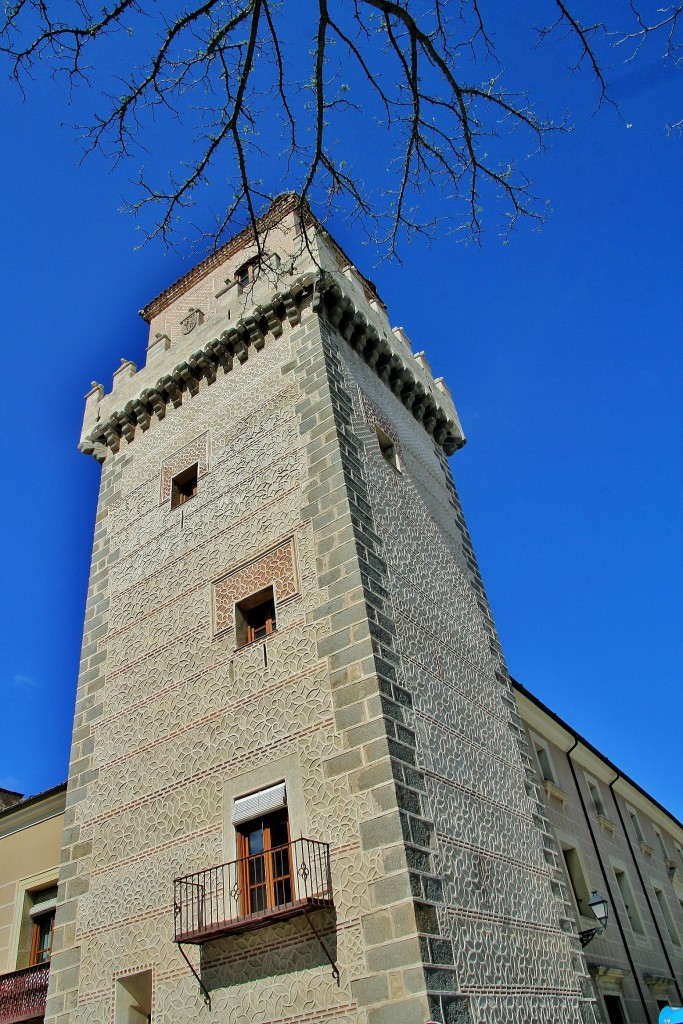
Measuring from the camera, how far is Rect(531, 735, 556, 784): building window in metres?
15.7

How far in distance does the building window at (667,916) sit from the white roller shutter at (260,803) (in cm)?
1553

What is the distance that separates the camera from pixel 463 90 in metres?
5.21

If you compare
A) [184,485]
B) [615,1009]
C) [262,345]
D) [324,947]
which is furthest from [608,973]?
[262,345]

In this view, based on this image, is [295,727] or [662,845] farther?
[662,845]

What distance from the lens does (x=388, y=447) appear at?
11.4 meters

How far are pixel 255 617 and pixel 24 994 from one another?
5.88m

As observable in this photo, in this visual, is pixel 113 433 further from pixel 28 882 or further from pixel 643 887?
pixel 643 887

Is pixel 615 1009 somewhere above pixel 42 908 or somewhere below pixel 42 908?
below

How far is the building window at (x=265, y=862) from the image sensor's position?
7227 mm

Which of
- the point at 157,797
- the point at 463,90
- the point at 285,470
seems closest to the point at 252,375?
the point at 285,470

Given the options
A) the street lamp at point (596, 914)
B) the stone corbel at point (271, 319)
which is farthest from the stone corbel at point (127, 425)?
the street lamp at point (596, 914)

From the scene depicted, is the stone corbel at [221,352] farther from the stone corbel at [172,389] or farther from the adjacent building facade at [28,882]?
the adjacent building facade at [28,882]

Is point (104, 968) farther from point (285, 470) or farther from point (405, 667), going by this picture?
point (285, 470)

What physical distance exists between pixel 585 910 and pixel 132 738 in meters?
9.54
